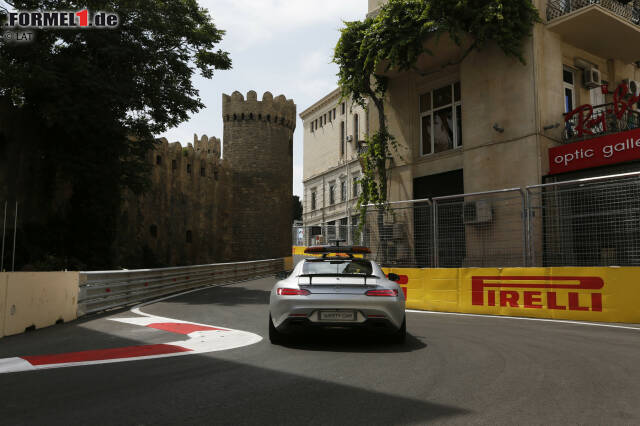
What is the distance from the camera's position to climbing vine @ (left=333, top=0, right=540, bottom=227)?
16.4 meters

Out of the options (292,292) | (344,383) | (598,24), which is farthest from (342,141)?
(344,383)

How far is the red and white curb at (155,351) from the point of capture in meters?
5.73

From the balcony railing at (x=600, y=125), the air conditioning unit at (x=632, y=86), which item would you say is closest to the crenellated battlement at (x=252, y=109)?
the air conditioning unit at (x=632, y=86)

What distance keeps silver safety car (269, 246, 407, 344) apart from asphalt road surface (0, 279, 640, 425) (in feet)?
1.05

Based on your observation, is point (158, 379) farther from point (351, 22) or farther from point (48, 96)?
point (48, 96)

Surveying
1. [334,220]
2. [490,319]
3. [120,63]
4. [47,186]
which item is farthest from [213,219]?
[490,319]

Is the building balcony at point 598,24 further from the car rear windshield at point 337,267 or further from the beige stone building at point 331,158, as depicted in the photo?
the beige stone building at point 331,158

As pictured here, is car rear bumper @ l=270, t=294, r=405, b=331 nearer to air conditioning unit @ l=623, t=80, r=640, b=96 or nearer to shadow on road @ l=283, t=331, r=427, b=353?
shadow on road @ l=283, t=331, r=427, b=353

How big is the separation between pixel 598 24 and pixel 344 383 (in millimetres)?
16379

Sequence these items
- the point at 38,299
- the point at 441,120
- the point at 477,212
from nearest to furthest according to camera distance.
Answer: the point at 38,299 < the point at 477,212 < the point at 441,120

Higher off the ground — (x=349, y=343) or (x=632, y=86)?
(x=632, y=86)

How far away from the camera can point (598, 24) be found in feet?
54.7

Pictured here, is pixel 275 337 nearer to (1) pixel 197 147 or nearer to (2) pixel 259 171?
(2) pixel 259 171

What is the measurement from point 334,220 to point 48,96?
36038 millimetres
